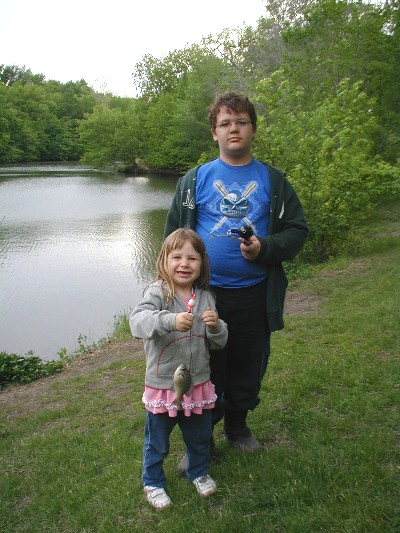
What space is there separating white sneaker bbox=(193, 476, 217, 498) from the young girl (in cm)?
20

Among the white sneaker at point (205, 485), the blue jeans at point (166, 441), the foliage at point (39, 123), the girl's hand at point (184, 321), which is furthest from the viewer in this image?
the foliage at point (39, 123)

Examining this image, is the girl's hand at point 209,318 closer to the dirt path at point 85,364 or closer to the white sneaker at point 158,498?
the white sneaker at point 158,498

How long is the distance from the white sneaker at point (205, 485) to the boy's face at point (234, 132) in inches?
75.9

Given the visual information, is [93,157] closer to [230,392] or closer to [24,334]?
[24,334]

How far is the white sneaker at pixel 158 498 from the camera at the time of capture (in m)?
2.85

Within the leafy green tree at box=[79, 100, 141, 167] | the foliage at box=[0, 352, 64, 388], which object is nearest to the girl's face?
the foliage at box=[0, 352, 64, 388]

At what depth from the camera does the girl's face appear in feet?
8.87

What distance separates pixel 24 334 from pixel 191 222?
7.96m

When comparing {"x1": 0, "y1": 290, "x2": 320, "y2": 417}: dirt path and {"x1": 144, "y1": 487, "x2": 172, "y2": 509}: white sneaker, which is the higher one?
{"x1": 144, "y1": 487, "x2": 172, "y2": 509}: white sneaker

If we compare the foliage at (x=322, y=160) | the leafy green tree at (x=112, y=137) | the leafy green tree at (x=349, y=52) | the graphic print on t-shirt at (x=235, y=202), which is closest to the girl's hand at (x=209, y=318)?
the graphic print on t-shirt at (x=235, y=202)

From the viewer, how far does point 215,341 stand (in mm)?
2684

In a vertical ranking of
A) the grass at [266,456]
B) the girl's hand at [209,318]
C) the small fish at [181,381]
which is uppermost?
the girl's hand at [209,318]

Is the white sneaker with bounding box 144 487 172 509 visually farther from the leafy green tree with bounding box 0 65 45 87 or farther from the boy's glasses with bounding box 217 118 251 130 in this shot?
the leafy green tree with bounding box 0 65 45 87

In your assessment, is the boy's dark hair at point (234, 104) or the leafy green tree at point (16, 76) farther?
the leafy green tree at point (16, 76)
